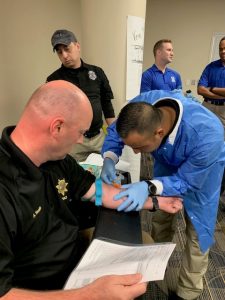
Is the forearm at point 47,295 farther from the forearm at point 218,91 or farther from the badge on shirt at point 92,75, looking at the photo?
the forearm at point 218,91

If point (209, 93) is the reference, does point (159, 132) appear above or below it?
above

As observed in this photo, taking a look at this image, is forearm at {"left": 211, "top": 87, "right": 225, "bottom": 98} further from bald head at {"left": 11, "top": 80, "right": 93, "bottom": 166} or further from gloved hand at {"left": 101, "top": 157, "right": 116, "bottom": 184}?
bald head at {"left": 11, "top": 80, "right": 93, "bottom": 166}

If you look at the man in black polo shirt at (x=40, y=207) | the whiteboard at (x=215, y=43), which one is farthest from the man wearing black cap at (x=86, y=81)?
the whiteboard at (x=215, y=43)

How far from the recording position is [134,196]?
105 cm

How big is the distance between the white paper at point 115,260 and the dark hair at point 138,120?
0.43 metres

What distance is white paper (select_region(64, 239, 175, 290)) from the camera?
2.41 ft

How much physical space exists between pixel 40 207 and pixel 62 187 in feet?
0.60

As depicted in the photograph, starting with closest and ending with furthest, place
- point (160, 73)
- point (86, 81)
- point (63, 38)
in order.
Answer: point (63, 38)
point (86, 81)
point (160, 73)

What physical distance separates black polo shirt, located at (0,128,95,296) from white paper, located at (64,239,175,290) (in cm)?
13

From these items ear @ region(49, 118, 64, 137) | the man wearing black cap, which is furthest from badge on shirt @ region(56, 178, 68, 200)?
the man wearing black cap

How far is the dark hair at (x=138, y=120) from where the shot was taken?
0.97 metres

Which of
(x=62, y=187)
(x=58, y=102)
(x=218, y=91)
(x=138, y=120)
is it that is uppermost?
(x=58, y=102)

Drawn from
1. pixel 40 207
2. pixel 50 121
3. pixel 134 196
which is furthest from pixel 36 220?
pixel 134 196

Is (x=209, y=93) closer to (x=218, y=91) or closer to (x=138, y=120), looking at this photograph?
(x=218, y=91)
